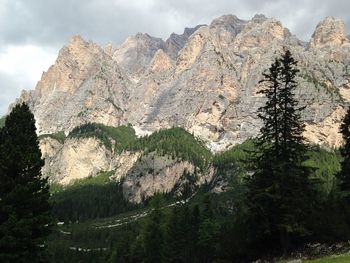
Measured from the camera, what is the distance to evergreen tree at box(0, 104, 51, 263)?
3472 centimetres

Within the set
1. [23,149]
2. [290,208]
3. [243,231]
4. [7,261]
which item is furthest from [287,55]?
[7,261]

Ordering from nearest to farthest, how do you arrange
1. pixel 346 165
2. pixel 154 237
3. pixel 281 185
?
1. pixel 281 185
2. pixel 346 165
3. pixel 154 237

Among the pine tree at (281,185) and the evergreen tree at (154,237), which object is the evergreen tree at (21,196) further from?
the evergreen tree at (154,237)

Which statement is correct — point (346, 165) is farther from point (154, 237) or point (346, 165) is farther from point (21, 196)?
point (154, 237)

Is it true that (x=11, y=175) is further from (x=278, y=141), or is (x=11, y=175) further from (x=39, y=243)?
(x=278, y=141)

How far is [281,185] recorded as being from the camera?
142ft

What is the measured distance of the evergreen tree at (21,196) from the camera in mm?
34719

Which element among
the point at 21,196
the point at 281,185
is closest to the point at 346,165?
the point at 281,185

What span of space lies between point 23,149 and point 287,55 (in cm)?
2807

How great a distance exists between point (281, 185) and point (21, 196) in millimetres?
23417

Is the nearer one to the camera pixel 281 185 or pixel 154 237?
pixel 281 185

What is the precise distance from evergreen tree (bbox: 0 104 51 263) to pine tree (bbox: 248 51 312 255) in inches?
764

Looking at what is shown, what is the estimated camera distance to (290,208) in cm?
4238

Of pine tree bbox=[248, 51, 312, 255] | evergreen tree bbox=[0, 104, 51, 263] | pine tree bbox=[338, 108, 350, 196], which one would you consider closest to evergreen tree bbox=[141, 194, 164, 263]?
pine tree bbox=[338, 108, 350, 196]
